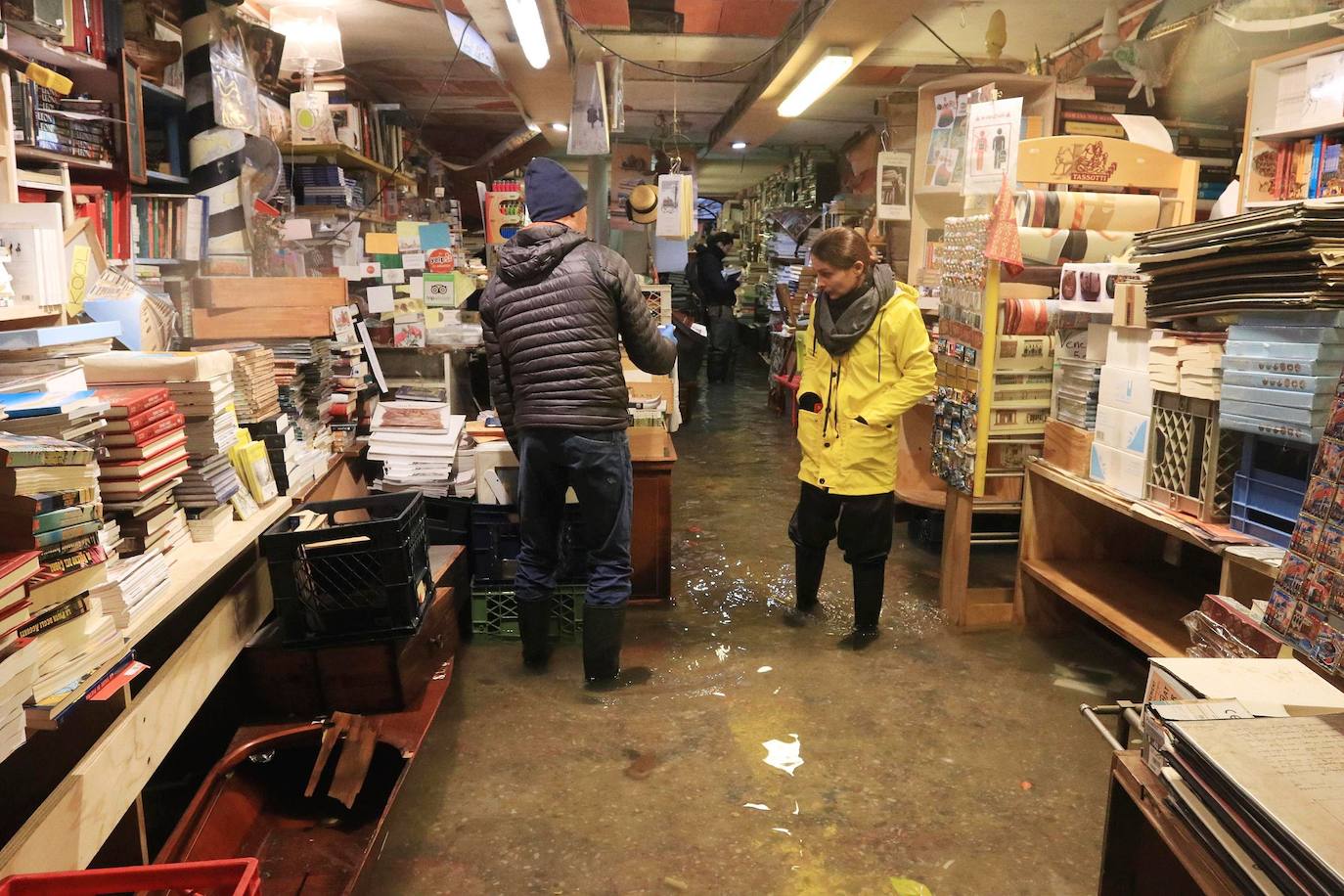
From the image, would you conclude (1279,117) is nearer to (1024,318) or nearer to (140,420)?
(1024,318)

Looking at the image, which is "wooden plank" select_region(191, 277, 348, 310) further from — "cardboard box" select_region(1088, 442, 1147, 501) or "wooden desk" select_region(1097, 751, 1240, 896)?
"wooden desk" select_region(1097, 751, 1240, 896)

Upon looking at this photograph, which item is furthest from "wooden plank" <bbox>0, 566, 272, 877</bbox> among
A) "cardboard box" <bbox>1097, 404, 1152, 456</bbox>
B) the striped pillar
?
"cardboard box" <bbox>1097, 404, 1152, 456</bbox>

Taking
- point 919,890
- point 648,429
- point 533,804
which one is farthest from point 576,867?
point 648,429

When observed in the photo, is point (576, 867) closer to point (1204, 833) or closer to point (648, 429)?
point (1204, 833)

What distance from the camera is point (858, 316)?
3.49 m

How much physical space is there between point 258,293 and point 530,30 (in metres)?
1.81

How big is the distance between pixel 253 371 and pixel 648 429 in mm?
1740

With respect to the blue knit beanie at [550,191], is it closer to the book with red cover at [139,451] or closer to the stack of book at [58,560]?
the book with red cover at [139,451]

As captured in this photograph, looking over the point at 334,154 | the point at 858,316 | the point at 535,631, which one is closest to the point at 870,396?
the point at 858,316

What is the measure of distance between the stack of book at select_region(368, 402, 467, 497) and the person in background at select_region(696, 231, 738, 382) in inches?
Answer: 268

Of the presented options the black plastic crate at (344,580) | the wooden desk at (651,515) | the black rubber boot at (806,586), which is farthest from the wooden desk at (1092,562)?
the black plastic crate at (344,580)

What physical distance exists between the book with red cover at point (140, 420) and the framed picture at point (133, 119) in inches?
57.9

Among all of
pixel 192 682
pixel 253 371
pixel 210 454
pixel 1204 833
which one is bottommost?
pixel 192 682

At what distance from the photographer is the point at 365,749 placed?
8.06ft
